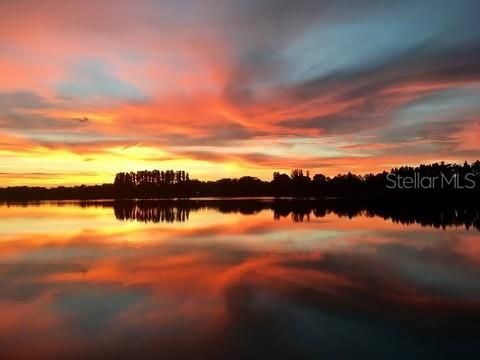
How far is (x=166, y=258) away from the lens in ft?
63.4

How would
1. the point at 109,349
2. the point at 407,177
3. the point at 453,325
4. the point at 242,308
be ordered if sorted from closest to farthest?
1. the point at 109,349
2. the point at 453,325
3. the point at 242,308
4. the point at 407,177

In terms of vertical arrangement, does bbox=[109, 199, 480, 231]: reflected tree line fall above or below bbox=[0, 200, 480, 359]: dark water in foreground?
above

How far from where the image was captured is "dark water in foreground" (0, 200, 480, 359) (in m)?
8.86

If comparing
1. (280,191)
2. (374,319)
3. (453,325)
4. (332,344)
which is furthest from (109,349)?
(280,191)

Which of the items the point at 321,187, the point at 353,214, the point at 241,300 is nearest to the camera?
the point at 241,300

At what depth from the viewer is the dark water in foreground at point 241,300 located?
886 centimetres

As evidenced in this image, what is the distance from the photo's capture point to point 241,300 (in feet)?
40.0

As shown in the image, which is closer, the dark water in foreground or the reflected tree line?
the dark water in foreground

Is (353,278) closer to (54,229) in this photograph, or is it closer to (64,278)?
(64,278)

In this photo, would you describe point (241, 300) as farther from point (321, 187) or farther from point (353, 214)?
point (321, 187)

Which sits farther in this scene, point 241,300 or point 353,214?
point 353,214

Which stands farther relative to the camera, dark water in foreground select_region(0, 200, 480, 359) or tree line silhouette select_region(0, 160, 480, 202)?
tree line silhouette select_region(0, 160, 480, 202)

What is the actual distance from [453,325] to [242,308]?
476 centimetres

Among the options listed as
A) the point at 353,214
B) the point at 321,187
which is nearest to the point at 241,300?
the point at 353,214
